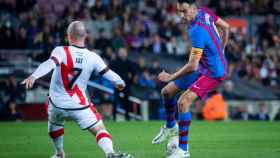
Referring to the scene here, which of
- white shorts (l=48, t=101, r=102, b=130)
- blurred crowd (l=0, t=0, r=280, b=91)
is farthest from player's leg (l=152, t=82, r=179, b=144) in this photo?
blurred crowd (l=0, t=0, r=280, b=91)

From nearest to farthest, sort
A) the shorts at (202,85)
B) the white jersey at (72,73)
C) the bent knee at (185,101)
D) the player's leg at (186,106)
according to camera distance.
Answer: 1. the white jersey at (72,73)
2. the player's leg at (186,106)
3. the bent knee at (185,101)
4. the shorts at (202,85)

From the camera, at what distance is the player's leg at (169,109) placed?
12.4 m

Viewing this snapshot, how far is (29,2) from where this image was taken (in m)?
26.1

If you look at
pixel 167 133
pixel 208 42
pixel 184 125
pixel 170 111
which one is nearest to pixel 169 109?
pixel 170 111

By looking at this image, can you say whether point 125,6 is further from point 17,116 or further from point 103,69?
point 103,69

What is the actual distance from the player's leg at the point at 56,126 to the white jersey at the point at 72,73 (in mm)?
180

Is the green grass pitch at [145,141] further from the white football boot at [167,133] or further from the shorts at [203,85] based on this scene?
the shorts at [203,85]

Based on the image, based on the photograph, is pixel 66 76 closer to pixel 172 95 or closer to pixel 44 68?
pixel 44 68

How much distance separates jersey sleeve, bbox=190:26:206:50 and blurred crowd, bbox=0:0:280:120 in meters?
10.8

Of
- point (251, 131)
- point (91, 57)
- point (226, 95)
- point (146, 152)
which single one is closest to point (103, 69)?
point (91, 57)

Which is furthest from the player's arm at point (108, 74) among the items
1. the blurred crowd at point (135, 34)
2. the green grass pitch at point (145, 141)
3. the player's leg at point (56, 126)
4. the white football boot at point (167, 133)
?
the blurred crowd at point (135, 34)

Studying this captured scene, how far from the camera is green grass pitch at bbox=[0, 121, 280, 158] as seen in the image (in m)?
12.2

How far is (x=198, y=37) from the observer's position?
11.4 meters

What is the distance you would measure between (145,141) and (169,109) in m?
2.22
